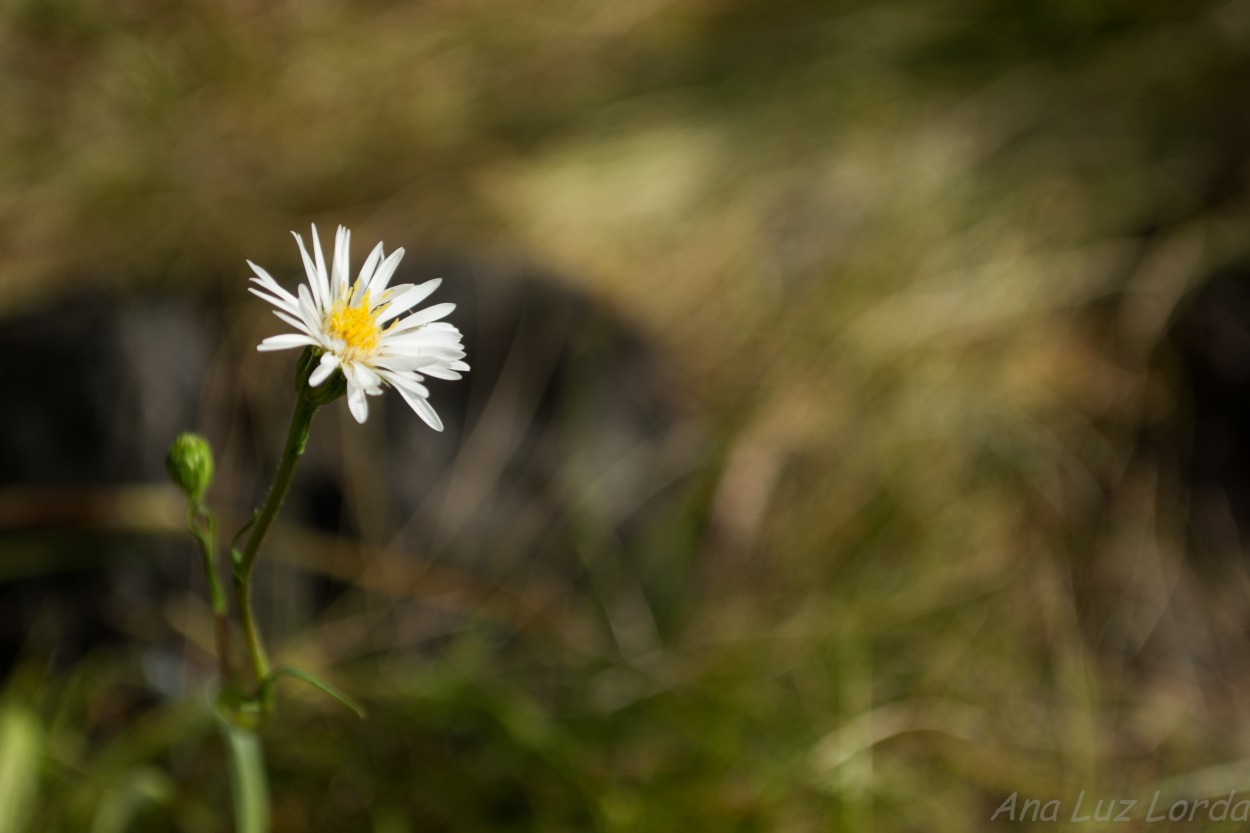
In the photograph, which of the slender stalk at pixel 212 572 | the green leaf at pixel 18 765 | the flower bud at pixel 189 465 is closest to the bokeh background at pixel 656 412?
the green leaf at pixel 18 765

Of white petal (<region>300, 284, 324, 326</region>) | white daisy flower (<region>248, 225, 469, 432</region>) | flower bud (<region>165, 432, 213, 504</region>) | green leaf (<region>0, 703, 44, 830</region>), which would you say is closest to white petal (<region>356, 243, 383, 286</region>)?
white daisy flower (<region>248, 225, 469, 432</region>)

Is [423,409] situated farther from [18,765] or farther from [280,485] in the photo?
[18,765]

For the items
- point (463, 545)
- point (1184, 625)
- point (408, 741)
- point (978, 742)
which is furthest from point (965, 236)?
point (408, 741)

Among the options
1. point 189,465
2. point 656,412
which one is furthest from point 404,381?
point 656,412

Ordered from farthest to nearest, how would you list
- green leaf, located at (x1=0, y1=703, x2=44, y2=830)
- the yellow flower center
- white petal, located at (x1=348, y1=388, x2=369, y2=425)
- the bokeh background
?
the bokeh background < green leaf, located at (x1=0, y1=703, x2=44, y2=830) < the yellow flower center < white petal, located at (x1=348, y1=388, x2=369, y2=425)

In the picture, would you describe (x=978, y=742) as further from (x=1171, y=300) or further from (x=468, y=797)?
(x=1171, y=300)

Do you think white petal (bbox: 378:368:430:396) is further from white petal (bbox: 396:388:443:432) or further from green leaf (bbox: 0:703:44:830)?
green leaf (bbox: 0:703:44:830)

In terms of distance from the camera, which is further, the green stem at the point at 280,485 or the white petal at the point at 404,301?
the white petal at the point at 404,301

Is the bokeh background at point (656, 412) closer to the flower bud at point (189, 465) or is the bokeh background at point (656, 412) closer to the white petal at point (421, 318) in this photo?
the flower bud at point (189, 465)
